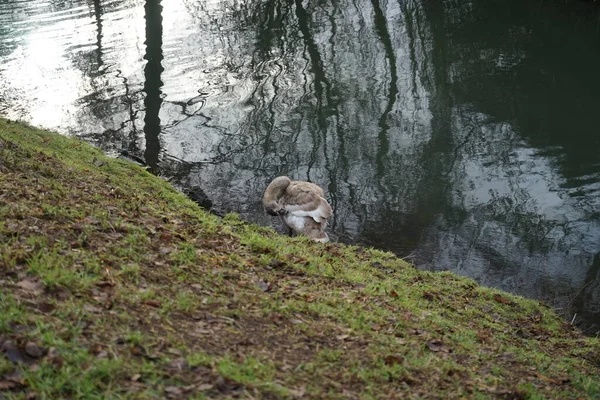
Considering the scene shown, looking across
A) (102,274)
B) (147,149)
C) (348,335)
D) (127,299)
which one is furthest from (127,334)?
(147,149)

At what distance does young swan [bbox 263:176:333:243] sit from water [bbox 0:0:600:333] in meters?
0.88

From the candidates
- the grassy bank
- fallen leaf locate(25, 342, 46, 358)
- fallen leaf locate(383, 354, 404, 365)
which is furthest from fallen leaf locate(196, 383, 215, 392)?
fallen leaf locate(383, 354, 404, 365)

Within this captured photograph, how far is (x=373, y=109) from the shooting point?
1895cm

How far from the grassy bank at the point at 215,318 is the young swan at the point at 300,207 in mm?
2126

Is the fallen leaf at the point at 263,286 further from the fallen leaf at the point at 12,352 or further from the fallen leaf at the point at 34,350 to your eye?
the fallen leaf at the point at 12,352

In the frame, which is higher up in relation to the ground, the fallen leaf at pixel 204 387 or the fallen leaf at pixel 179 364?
the fallen leaf at pixel 179 364

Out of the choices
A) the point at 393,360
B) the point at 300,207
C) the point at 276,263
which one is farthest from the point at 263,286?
the point at 300,207

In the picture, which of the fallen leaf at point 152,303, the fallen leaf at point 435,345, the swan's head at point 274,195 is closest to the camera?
the fallen leaf at point 152,303

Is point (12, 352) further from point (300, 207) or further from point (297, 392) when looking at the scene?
point (300, 207)

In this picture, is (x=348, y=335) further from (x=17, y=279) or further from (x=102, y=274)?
(x=17, y=279)

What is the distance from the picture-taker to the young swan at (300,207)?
12086mm

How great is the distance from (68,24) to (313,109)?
13629 mm

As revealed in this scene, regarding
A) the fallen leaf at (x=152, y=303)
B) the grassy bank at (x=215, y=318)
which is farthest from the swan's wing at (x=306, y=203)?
the fallen leaf at (x=152, y=303)

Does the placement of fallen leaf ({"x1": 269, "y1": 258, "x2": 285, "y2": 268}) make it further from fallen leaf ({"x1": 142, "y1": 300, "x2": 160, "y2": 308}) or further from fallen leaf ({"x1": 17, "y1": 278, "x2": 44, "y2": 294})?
fallen leaf ({"x1": 17, "y1": 278, "x2": 44, "y2": 294})
